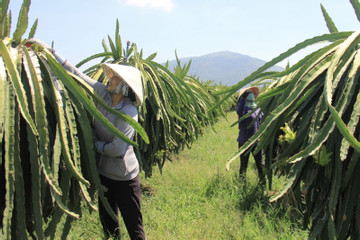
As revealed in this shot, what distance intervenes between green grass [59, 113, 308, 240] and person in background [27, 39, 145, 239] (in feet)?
1.02

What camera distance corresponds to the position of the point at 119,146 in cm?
208

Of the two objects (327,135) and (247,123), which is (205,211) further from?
(327,135)

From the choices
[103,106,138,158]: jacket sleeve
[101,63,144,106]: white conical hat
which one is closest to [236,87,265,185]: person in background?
[101,63,144,106]: white conical hat

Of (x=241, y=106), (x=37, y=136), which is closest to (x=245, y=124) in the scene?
(x=241, y=106)

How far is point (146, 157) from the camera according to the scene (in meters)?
3.75

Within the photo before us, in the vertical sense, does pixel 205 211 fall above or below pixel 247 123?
below

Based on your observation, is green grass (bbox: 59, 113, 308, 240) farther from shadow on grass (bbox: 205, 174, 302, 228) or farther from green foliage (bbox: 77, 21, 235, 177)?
green foliage (bbox: 77, 21, 235, 177)

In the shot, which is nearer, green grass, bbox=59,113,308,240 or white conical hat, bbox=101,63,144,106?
white conical hat, bbox=101,63,144,106

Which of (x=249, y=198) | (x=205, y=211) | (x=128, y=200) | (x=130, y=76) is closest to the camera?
(x=130, y=76)

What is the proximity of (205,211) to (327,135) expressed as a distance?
2750 millimetres

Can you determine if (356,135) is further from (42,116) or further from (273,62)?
(42,116)

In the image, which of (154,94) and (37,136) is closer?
(37,136)

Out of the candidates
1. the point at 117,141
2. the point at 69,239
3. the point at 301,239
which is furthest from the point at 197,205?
the point at 117,141

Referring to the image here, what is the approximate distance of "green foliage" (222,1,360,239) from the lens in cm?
123
